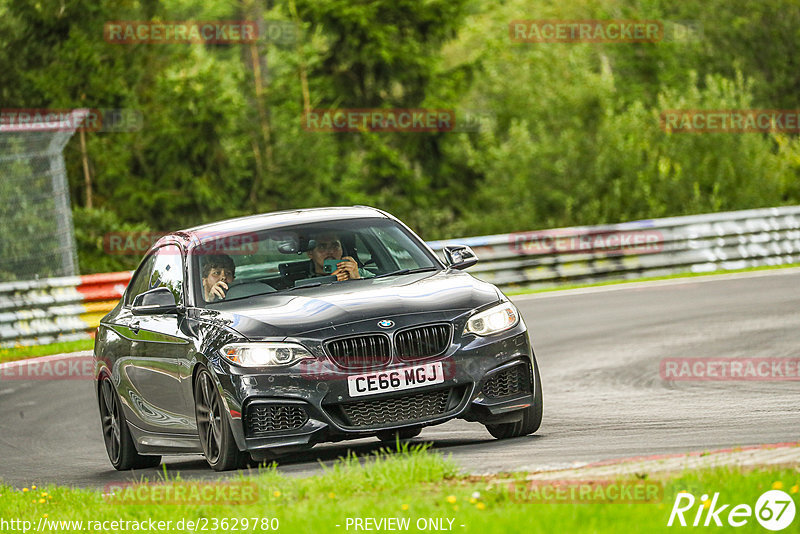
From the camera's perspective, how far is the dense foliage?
31.8 meters

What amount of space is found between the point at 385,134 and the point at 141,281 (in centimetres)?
3229

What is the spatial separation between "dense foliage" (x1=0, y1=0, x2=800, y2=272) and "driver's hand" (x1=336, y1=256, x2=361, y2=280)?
2095 centimetres

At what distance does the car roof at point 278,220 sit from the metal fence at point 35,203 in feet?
30.0

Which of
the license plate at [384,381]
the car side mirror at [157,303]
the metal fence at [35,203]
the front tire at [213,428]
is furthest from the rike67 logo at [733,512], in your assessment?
the metal fence at [35,203]

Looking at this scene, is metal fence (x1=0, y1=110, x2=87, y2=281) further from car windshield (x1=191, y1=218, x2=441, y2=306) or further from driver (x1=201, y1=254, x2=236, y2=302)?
driver (x1=201, y1=254, x2=236, y2=302)

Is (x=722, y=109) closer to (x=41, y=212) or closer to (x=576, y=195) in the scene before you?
(x=576, y=195)

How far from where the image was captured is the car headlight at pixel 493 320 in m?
8.26

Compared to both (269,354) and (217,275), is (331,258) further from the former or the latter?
(269,354)

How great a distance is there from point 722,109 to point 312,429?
979 inches

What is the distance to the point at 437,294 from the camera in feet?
27.7

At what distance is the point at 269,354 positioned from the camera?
8.03 metres

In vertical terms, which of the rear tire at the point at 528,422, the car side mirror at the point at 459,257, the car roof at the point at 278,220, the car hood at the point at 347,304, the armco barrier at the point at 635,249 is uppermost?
the car roof at the point at 278,220

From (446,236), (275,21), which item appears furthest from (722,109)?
(275,21)

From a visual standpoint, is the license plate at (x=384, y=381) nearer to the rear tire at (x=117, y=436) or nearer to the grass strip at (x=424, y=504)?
the grass strip at (x=424, y=504)
